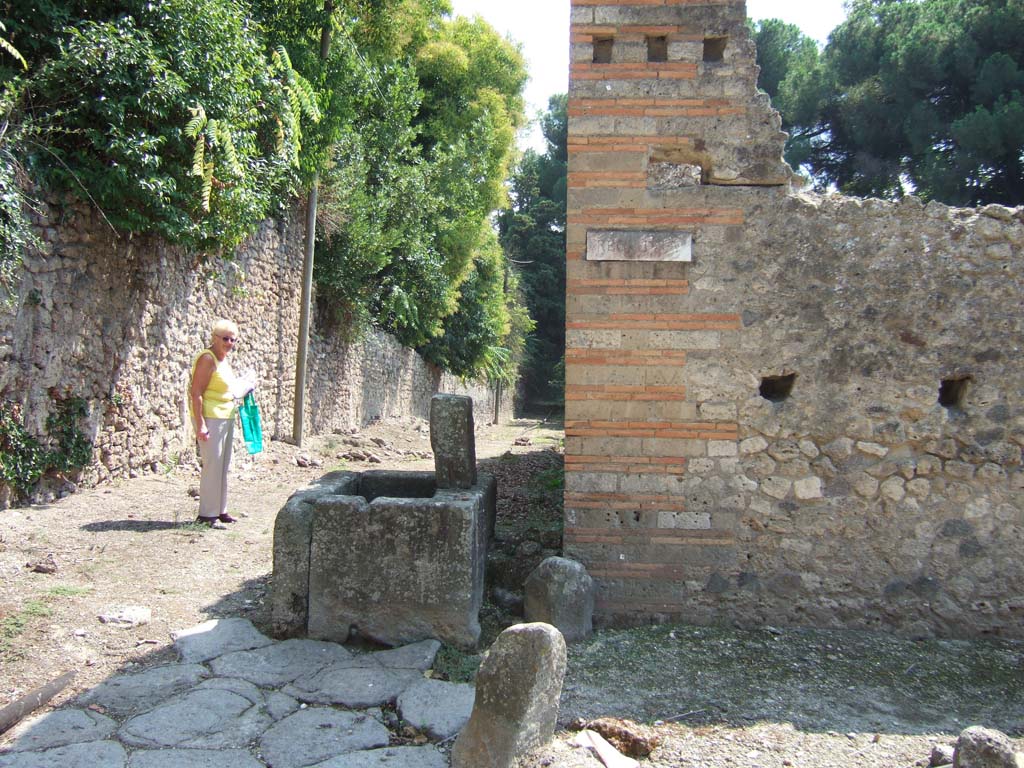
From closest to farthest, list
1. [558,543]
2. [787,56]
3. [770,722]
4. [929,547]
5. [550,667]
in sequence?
1. [550,667]
2. [770,722]
3. [929,547]
4. [558,543]
5. [787,56]

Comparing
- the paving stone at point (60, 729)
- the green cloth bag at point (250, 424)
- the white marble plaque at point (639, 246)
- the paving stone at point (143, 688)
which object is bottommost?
the paving stone at point (60, 729)

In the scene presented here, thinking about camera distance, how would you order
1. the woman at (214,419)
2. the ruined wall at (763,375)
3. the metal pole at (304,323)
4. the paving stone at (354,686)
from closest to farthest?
1. the paving stone at (354,686)
2. the ruined wall at (763,375)
3. the woman at (214,419)
4. the metal pole at (304,323)

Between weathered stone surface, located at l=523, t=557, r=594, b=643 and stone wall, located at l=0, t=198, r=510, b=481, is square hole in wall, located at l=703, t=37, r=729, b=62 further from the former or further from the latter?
stone wall, located at l=0, t=198, r=510, b=481

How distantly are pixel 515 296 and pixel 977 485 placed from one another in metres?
23.9

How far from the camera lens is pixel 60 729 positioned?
320 cm

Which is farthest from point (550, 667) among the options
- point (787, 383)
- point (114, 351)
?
point (114, 351)

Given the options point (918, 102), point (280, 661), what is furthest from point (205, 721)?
point (918, 102)

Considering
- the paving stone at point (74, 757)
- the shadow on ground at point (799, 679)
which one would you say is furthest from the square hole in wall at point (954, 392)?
the paving stone at point (74, 757)

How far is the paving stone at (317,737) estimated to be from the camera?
312 cm

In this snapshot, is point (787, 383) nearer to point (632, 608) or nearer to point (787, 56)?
point (632, 608)

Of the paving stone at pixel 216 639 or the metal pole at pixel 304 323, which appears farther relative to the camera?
the metal pole at pixel 304 323

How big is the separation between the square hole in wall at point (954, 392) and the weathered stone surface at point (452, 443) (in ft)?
9.48

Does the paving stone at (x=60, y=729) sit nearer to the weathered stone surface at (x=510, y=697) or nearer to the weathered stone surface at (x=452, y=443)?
the weathered stone surface at (x=510, y=697)

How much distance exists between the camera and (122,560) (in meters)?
5.33
